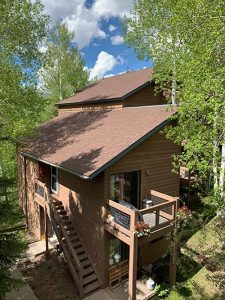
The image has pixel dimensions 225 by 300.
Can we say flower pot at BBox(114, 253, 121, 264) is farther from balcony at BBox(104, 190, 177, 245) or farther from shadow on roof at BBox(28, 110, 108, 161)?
shadow on roof at BBox(28, 110, 108, 161)

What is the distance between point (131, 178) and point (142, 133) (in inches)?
91.8

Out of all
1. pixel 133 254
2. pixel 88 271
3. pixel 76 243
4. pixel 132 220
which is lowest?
pixel 88 271

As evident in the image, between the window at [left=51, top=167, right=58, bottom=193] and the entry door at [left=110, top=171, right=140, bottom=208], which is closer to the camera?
the entry door at [left=110, top=171, right=140, bottom=208]

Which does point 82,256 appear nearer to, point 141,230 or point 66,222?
point 66,222

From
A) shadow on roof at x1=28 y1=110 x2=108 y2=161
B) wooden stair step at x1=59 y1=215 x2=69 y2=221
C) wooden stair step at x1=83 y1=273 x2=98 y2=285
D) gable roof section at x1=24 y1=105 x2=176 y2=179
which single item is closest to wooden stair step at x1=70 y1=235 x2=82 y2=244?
wooden stair step at x1=59 y1=215 x2=69 y2=221

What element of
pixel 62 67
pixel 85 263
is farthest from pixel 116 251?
pixel 62 67

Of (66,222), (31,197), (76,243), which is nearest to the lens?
(76,243)

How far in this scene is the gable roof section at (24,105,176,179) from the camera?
31.3 ft

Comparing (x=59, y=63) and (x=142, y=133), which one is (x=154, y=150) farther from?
(x=59, y=63)

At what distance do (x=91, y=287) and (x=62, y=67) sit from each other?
24095 mm

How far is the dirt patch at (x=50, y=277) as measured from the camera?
10.2 metres

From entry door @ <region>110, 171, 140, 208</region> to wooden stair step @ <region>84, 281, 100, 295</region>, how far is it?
356 cm

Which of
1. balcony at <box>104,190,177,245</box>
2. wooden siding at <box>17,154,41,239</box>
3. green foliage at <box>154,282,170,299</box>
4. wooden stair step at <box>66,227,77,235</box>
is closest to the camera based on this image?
balcony at <box>104,190,177,245</box>

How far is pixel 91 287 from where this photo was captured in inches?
402
